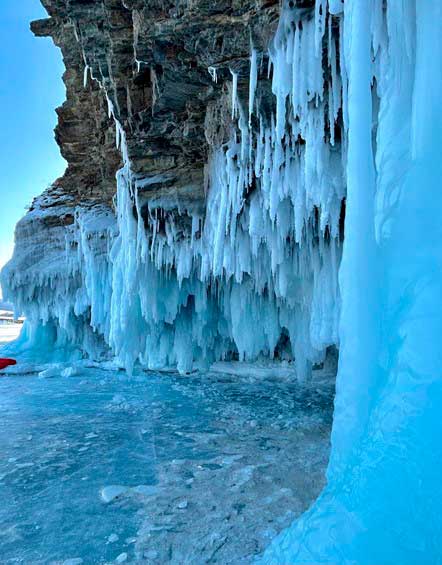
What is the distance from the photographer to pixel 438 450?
1.84 meters

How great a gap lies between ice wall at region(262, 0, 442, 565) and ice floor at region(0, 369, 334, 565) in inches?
46.1

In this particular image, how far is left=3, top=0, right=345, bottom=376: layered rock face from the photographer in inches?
176

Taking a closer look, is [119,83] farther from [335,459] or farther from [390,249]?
[335,459]

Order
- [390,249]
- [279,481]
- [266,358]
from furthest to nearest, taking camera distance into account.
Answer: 1. [266,358]
2. [279,481]
3. [390,249]

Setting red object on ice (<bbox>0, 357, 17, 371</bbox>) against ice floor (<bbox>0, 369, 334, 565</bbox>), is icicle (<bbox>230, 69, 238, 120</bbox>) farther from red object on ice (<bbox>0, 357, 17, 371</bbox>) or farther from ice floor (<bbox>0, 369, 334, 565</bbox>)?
red object on ice (<bbox>0, 357, 17, 371</bbox>)

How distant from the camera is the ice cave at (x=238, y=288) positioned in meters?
2.11

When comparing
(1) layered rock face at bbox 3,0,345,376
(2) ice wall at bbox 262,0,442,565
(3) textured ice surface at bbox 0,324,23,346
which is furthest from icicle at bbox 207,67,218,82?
(3) textured ice surface at bbox 0,324,23,346

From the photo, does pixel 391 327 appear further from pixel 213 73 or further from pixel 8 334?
pixel 8 334

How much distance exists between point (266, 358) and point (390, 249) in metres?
10.6

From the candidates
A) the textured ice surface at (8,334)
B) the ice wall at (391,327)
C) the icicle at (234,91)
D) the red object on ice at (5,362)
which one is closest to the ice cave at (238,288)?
the ice wall at (391,327)

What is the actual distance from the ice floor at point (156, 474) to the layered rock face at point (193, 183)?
248cm

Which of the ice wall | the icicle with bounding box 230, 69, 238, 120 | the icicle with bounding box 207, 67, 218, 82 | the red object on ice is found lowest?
the red object on ice

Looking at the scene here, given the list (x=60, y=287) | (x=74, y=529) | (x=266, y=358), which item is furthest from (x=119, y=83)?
(x=266, y=358)

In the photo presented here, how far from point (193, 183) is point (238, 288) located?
10.9 feet
